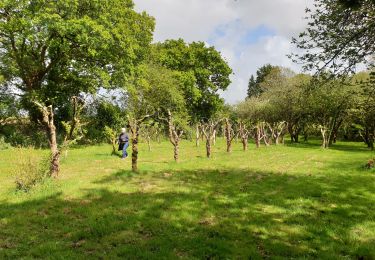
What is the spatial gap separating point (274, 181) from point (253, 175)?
5.86 ft

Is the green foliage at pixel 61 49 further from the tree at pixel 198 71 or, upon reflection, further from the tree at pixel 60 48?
the tree at pixel 198 71

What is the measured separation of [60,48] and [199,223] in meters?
26.0

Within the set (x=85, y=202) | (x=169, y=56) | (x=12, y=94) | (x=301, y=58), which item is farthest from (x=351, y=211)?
(x=169, y=56)

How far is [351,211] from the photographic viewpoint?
41.4ft

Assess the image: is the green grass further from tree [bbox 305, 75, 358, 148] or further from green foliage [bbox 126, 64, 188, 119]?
green foliage [bbox 126, 64, 188, 119]

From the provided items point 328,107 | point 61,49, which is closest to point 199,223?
point 61,49

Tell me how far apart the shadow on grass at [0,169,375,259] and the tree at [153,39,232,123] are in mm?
46946

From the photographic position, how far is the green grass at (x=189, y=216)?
916 cm

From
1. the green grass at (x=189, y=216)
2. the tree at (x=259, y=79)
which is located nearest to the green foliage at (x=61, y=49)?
the green grass at (x=189, y=216)

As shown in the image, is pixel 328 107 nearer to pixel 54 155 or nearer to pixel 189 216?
pixel 54 155

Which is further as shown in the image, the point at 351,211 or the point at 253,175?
the point at 253,175

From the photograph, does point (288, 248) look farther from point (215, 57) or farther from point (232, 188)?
point (215, 57)

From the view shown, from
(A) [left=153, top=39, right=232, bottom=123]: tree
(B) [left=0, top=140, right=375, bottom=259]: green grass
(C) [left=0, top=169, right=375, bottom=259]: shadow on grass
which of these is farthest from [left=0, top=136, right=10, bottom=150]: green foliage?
(A) [left=153, top=39, right=232, bottom=123]: tree

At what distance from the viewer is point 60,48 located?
32188 mm
